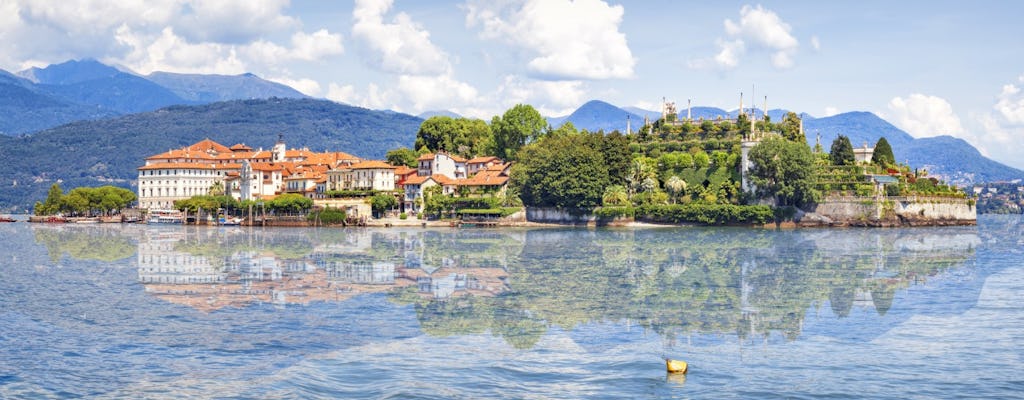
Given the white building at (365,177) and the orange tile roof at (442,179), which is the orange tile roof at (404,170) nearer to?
the white building at (365,177)

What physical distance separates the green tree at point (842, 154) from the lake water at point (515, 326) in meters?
41.0

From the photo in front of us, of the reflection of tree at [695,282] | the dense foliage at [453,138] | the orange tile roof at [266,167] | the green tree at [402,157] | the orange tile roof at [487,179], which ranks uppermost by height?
the dense foliage at [453,138]

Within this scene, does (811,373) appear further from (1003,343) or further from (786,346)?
(1003,343)

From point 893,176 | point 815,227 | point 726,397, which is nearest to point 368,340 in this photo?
point 726,397

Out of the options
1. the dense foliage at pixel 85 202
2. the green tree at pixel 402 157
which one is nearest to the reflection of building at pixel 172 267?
the green tree at pixel 402 157

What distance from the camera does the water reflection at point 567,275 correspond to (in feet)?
94.9

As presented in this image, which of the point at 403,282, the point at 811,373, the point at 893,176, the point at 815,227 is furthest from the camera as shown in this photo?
the point at 893,176

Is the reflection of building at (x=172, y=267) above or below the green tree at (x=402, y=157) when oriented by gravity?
below

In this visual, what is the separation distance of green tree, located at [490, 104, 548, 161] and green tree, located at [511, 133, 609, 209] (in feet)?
68.8

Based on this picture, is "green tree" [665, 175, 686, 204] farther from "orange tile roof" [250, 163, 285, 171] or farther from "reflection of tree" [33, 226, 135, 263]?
"orange tile roof" [250, 163, 285, 171]

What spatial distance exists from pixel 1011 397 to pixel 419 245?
1875 inches

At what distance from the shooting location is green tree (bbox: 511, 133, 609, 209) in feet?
292

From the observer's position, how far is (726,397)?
18.9 m

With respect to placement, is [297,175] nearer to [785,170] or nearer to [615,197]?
[615,197]
